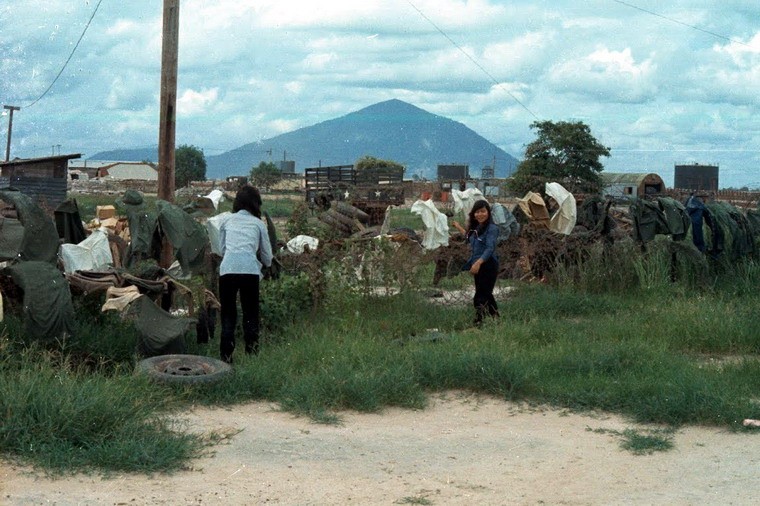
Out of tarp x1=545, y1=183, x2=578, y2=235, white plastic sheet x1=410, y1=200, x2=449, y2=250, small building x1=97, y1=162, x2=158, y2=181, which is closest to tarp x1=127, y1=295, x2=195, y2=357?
white plastic sheet x1=410, y1=200, x2=449, y2=250

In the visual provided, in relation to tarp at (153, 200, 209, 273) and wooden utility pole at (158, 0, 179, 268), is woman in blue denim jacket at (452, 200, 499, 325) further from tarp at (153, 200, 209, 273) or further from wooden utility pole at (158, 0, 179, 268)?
wooden utility pole at (158, 0, 179, 268)

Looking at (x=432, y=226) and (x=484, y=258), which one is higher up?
(x=432, y=226)

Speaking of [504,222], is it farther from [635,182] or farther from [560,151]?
[635,182]

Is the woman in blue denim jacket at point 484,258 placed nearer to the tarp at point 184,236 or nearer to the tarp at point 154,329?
the tarp at point 184,236

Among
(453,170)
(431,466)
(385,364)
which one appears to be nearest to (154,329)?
(385,364)

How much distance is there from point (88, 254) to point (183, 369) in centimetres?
277

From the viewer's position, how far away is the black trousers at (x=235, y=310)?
9359mm

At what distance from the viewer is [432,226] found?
15.1 m

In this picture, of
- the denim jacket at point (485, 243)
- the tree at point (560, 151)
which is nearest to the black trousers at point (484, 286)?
the denim jacket at point (485, 243)

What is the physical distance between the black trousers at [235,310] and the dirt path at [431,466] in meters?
1.30

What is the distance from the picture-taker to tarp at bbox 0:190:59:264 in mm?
9398

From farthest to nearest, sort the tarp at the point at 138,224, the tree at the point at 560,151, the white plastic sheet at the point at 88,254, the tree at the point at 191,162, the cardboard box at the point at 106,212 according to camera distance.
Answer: the tree at the point at 191,162 < the tree at the point at 560,151 < the cardboard box at the point at 106,212 < the tarp at the point at 138,224 < the white plastic sheet at the point at 88,254

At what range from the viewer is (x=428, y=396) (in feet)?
28.7

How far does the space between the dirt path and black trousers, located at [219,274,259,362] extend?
1304 mm
